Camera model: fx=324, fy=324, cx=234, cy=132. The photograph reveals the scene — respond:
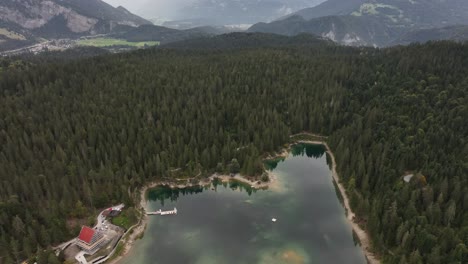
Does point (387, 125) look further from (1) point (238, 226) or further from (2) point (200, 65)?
(2) point (200, 65)

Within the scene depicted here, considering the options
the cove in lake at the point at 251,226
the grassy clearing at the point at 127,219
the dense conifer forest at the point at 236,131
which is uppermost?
the dense conifer forest at the point at 236,131

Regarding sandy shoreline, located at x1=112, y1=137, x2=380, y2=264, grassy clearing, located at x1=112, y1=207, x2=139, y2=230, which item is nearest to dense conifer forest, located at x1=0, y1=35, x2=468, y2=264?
sandy shoreline, located at x1=112, y1=137, x2=380, y2=264

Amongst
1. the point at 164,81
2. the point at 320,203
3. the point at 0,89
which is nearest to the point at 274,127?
the point at 320,203

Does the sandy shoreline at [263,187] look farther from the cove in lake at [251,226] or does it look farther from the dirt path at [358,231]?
the cove in lake at [251,226]

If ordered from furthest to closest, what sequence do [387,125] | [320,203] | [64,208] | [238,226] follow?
[387,125] < [320,203] < [238,226] < [64,208]

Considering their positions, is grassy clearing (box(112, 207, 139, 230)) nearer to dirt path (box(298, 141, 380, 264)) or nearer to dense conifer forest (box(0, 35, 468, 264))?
dense conifer forest (box(0, 35, 468, 264))

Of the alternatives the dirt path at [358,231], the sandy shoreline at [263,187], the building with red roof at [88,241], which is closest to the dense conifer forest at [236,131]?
the dirt path at [358,231]
